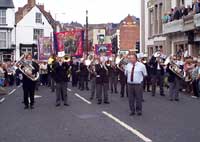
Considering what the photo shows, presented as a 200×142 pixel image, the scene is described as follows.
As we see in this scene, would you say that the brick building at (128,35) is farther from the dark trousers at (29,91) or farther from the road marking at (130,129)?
the road marking at (130,129)

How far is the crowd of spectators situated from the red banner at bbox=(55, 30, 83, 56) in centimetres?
691

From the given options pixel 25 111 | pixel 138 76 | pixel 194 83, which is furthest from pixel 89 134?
pixel 194 83

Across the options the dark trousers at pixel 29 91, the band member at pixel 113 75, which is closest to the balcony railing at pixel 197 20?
the band member at pixel 113 75

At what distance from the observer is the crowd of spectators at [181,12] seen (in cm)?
3176

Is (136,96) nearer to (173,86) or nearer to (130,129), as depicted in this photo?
(130,129)

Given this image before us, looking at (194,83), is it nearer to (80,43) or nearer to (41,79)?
(80,43)

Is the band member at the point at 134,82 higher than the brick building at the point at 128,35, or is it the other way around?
the brick building at the point at 128,35

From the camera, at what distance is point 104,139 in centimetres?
1173

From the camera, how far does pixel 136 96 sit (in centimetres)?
1655

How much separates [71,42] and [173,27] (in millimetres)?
7837

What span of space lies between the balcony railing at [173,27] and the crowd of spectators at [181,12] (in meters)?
0.28

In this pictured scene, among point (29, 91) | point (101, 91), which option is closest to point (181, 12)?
point (101, 91)

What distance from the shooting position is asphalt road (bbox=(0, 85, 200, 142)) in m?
12.1

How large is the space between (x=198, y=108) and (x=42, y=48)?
23.1m
